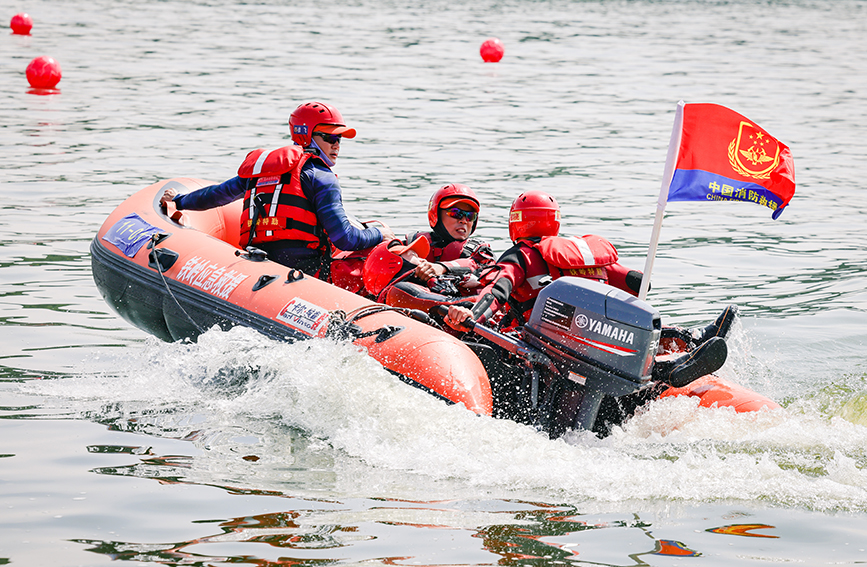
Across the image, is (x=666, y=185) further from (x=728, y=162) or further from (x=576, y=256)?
(x=576, y=256)

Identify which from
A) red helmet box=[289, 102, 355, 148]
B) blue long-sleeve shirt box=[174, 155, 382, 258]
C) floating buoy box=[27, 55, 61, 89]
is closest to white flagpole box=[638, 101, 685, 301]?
blue long-sleeve shirt box=[174, 155, 382, 258]

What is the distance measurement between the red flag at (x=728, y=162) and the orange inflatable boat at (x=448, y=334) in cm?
85

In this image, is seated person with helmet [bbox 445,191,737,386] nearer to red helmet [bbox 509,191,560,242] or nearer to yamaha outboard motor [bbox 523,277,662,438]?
red helmet [bbox 509,191,560,242]

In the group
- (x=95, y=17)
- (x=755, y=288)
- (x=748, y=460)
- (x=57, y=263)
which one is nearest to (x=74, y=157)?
(x=57, y=263)

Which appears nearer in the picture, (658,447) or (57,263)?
(658,447)

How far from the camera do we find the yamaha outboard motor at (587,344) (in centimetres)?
450

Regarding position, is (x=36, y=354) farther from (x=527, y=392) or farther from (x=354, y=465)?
(x=527, y=392)

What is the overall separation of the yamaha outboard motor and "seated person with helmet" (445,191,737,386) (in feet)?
0.85

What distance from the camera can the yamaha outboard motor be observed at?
4504 mm

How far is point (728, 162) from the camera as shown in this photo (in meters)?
5.00

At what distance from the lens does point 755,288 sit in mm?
8141

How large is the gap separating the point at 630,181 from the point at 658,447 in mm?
7743

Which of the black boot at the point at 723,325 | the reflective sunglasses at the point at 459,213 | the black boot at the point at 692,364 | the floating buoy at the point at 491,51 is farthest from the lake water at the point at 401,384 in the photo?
the floating buoy at the point at 491,51

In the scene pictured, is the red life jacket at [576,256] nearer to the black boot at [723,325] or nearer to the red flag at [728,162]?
the red flag at [728,162]
